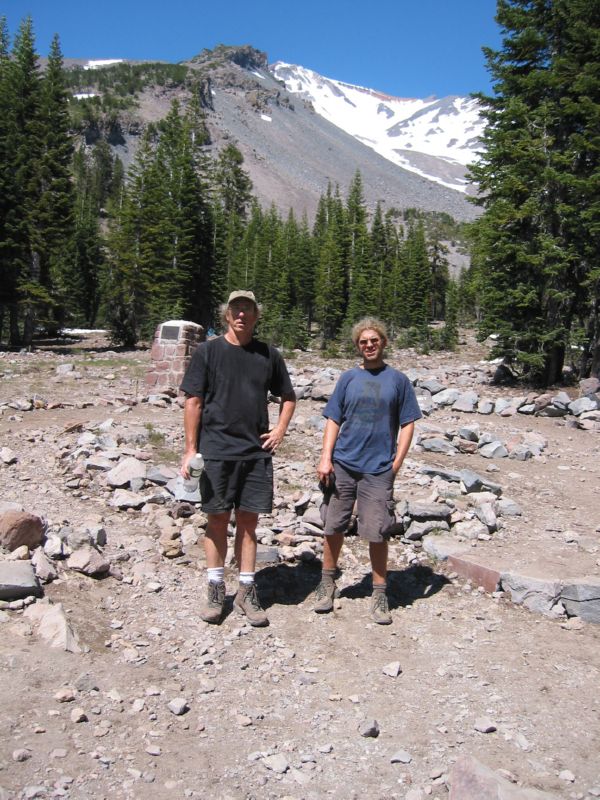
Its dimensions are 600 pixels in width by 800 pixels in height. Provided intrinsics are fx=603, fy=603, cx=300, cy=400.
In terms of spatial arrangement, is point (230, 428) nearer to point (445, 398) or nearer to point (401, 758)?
point (401, 758)

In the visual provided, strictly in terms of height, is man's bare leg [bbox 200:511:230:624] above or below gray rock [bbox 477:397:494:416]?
below

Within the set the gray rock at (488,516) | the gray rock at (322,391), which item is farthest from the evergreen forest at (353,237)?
the gray rock at (488,516)

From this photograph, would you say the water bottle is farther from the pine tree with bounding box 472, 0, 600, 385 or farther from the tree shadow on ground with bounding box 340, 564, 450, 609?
the pine tree with bounding box 472, 0, 600, 385

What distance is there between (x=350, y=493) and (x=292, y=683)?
4.28 ft

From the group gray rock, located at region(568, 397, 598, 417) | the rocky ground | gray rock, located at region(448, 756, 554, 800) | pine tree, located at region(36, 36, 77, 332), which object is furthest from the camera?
pine tree, located at region(36, 36, 77, 332)

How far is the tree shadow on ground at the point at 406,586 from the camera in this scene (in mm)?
4746

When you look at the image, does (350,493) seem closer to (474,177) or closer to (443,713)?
(443,713)

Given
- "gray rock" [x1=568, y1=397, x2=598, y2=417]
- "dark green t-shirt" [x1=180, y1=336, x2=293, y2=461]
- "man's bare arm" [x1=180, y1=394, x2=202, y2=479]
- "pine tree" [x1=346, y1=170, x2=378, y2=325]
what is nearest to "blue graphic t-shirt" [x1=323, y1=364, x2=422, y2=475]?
"dark green t-shirt" [x1=180, y1=336, x2=293, y2=461]

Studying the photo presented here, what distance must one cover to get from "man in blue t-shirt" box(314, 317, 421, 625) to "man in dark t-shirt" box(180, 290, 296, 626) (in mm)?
485

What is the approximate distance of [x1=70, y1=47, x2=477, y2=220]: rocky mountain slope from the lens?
12338 cm

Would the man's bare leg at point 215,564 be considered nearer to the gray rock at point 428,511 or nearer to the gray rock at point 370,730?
the gray rock at point 370,730

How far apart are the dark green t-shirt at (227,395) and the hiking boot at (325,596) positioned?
1160 mm

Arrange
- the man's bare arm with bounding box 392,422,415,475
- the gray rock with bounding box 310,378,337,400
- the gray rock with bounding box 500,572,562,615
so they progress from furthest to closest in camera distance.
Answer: the gray rock with bounding box 310,378,337,400, the gray rock with bounding box 500,572,562,615, the man's bare arm with bounding box 392,422,415,475

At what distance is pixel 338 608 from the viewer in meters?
4.49
